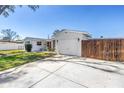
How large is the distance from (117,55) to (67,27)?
7.36m

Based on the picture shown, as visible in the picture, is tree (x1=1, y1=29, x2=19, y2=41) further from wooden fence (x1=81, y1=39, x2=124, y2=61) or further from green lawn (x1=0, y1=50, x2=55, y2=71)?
wooden fence (x1=81, y1=39, x2=124, y2=61)

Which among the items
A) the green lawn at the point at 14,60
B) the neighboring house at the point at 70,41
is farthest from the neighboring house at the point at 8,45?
the green lawn at the point at 14,60

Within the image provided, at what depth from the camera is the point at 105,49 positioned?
36.2ft

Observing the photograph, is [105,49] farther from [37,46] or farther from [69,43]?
[37,46]

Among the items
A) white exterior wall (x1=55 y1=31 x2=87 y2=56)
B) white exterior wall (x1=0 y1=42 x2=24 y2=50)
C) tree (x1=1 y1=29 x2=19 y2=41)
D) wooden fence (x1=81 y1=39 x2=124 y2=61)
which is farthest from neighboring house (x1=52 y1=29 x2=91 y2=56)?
tree (x1=1 y1=29 x2=19 y2=41)

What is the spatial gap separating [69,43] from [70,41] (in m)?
0.24

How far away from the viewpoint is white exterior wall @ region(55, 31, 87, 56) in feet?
46.4

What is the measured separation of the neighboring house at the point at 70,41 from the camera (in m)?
14.1

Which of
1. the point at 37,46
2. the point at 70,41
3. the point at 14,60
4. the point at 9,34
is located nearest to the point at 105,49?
the point at 70,41

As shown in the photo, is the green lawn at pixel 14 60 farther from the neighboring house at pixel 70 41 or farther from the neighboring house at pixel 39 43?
the neighboring house at pixel 39 43
